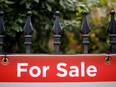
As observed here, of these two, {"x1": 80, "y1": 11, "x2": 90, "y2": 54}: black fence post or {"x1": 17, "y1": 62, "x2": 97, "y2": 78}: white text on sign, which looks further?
{"x1": 80, "y1": 11, "x2": 90, "y2": 54}: black fence post

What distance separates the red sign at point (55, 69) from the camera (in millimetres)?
2107

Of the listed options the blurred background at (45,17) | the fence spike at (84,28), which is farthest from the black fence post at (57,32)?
the blurred background at (45,17)

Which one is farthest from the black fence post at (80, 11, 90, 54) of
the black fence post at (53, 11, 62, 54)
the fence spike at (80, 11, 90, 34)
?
the black fence post at (53, 11, 62, 54)

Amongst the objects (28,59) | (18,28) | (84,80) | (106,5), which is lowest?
(84,80)

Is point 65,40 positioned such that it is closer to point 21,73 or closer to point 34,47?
point 34,47

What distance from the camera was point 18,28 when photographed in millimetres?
2539

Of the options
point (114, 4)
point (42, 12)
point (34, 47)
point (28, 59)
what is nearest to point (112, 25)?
point (28, 59)

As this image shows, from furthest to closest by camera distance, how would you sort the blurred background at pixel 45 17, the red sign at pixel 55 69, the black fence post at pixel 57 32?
the blurred background at pixel 45 17, the black fence post at pixel 57 32, the red sign at pixel 55 69

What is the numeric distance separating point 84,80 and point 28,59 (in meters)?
0.46

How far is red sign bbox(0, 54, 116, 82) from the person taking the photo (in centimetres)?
211

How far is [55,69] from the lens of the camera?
83.4 inches

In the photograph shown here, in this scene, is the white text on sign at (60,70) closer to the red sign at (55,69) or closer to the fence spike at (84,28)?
the red sign at (55,69)

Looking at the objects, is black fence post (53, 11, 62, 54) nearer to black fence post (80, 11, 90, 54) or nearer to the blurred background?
black fence post (80, 11, 90, 54)

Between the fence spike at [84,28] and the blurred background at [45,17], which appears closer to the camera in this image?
the fence spike at [84,28]
